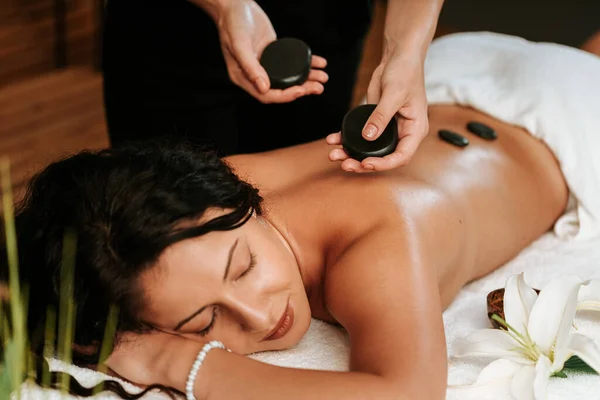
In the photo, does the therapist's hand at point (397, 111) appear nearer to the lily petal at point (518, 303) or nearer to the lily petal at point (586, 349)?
the lily petal at point (518, 303)

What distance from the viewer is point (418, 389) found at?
3.86ft

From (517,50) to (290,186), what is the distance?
75 cm

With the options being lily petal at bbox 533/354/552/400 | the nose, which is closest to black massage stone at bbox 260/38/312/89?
the nose

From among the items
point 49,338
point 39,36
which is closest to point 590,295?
point 49,338

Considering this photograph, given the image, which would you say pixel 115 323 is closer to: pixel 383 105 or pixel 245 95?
pixel 383 105

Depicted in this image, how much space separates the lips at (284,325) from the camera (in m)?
1.31

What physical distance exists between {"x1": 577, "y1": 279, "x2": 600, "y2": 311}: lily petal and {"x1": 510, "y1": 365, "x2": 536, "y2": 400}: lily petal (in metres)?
0.19

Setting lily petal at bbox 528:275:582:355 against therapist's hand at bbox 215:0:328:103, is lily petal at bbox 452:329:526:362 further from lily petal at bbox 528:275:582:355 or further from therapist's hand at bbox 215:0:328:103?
therapist's hand at bbox 215:0:328:103

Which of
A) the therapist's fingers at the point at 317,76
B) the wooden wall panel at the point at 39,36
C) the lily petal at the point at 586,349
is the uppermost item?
the therapist's fingers at the point at 317,76

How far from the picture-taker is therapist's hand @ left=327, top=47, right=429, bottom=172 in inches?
55.1

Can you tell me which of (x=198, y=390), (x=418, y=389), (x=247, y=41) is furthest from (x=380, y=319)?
(x=247, y=41)

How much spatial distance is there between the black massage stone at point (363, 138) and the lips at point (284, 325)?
11.3 inches

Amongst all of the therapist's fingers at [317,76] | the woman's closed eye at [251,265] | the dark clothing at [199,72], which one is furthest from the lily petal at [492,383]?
the dark clothing at [199,72]

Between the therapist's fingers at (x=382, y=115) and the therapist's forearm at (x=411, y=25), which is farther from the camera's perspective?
the therapist's forearm at (x=411, y=25)
